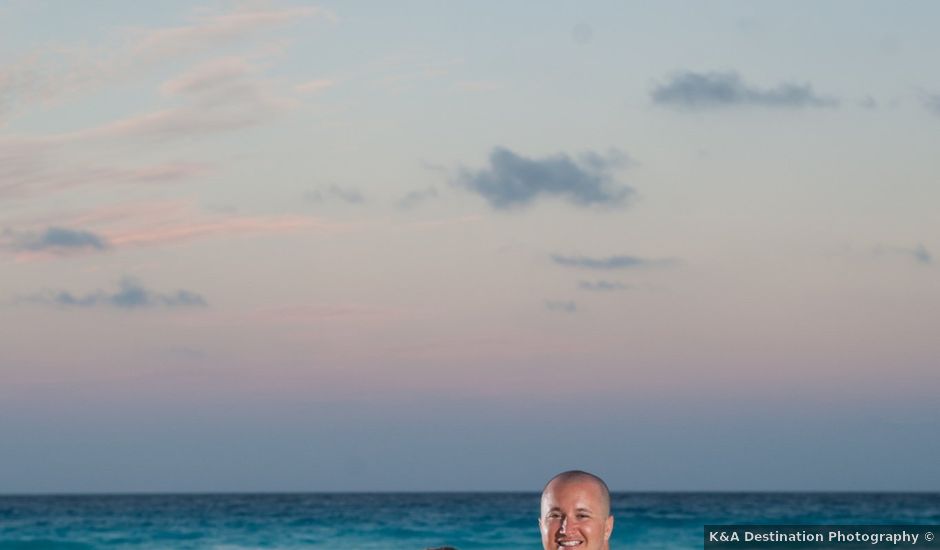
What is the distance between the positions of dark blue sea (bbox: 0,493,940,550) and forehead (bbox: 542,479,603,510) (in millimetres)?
27738

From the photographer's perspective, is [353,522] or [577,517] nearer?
[577,517]

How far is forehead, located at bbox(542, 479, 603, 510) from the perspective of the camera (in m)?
4.75

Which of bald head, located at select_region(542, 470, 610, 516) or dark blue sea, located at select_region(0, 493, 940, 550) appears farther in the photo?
dark blue sea, located at select_region(0, 493, 940, 550)

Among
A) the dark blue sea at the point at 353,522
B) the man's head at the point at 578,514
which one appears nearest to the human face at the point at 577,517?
the man's head at the point at 578,514

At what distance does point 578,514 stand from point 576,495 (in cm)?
6

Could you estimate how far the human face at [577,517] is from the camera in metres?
4.75

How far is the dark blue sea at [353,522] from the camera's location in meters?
34.0

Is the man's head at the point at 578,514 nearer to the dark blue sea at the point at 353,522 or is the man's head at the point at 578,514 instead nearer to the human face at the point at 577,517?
the human face at the point at 577,517

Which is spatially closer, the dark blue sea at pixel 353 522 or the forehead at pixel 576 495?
the forehead at pixel 576 495

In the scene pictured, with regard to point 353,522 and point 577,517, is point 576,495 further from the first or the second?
point 353,522

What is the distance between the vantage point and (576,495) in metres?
4.76

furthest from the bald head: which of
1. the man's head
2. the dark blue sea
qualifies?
the dark blue sea

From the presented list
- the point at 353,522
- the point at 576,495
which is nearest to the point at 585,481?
the point at 576,495

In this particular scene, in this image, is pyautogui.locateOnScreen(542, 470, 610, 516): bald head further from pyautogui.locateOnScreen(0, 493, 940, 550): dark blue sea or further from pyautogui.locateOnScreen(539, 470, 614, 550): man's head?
pyautogui.locateOnScreen(0, 493, 940, 550): dark blue sea
